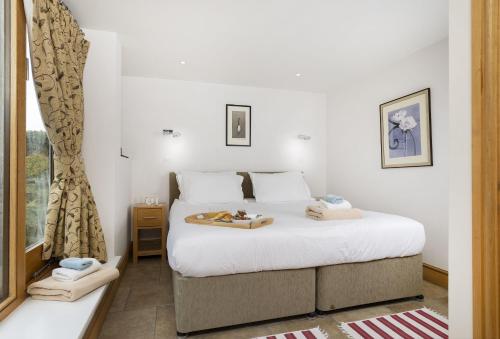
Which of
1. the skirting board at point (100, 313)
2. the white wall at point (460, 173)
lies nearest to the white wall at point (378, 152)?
the white wall at point (460, 173)

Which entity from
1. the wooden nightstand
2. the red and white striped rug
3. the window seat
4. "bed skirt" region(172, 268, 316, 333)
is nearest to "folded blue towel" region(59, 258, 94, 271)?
the window seat

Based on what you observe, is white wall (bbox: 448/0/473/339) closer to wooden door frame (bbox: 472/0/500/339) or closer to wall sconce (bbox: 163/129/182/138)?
wooden door frame (bbox: 472/0/500/339)

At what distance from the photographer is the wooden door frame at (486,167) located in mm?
622

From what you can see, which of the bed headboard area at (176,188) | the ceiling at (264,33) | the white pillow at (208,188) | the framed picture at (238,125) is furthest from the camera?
the framed picture at (238,125)

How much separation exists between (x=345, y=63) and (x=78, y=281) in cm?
351

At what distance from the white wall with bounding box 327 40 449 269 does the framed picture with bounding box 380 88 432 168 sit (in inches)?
2.6

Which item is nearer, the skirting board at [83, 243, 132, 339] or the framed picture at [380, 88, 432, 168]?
the skirting board at [83, 243, 132, 339]

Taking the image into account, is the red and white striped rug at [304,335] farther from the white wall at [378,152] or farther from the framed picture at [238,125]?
the framed picture at [238,125]

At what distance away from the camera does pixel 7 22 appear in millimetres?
1572

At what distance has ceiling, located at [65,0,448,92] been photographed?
2260 mm

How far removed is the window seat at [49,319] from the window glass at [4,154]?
0.16m

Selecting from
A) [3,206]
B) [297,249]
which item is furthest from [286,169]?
[3,206]

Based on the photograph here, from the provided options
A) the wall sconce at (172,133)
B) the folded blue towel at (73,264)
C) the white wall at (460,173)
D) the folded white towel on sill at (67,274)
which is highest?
the wall sconce at (172,133)

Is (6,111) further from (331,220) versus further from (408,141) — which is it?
(408,141)
